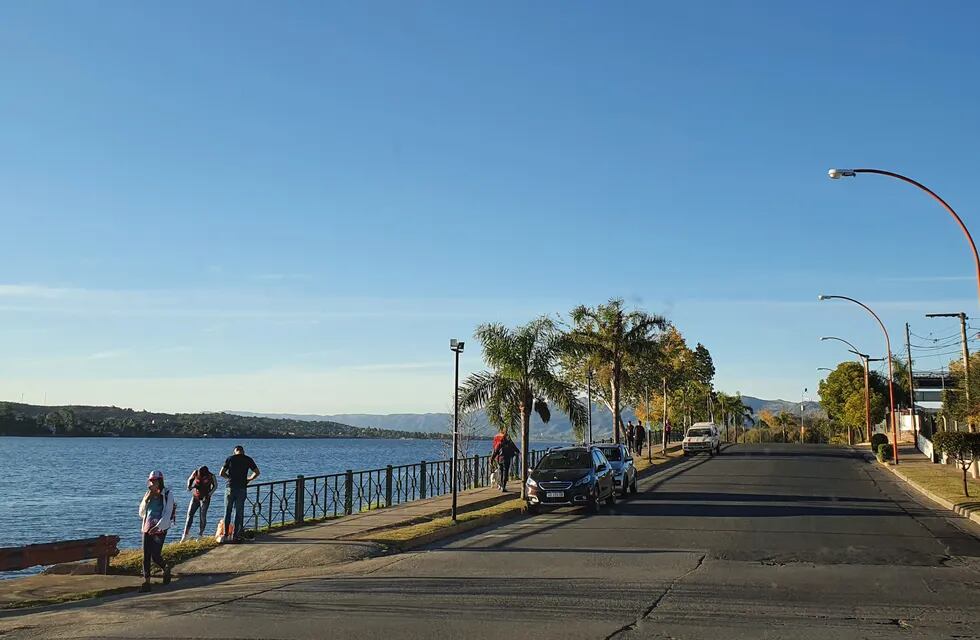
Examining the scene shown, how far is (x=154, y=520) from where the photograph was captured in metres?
12.5

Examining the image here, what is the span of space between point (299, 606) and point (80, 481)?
61949 millimetres

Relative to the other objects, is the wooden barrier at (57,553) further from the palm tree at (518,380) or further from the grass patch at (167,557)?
the palm tree at (518,380)

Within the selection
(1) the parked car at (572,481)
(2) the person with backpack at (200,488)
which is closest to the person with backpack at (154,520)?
(2) the person with backpack at (200,488)

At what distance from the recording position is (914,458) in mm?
44750

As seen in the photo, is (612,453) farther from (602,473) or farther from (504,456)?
(602,473)

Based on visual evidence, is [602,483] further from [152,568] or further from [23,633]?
[23,633]

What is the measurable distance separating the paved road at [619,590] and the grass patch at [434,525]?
671 millimetres

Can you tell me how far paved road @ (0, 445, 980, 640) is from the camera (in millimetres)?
8992

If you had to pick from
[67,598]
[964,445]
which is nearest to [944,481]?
[964,445]

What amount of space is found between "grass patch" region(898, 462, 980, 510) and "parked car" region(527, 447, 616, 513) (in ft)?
28.0

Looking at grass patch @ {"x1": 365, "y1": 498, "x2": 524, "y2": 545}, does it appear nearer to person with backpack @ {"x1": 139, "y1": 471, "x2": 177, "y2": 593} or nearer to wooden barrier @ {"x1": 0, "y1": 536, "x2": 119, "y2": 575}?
person with backpack @ {"x1": 139, "y1": 471, "x2": 177, "y2": 593}

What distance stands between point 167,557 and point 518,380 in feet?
50.1

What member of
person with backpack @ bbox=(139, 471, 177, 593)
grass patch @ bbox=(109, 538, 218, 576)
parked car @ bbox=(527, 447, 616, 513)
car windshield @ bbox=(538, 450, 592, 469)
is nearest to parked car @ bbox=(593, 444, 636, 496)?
parked car @ bbox=(527, 447, 616, 513)

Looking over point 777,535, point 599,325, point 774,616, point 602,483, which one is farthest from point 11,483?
point 774,616
